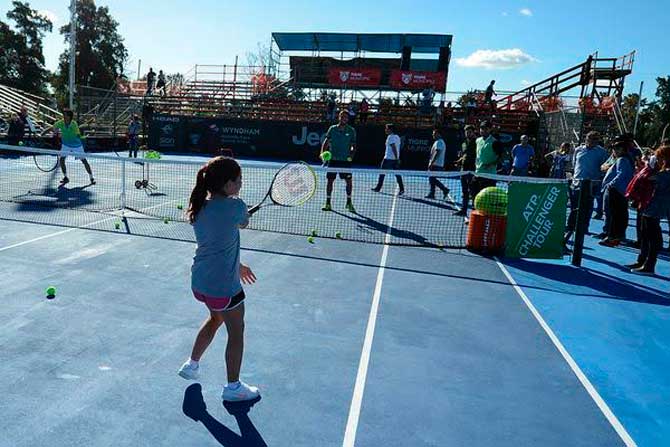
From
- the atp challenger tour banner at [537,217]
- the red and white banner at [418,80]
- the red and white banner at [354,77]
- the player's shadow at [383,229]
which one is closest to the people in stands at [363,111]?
the red and white banner at [418,80]

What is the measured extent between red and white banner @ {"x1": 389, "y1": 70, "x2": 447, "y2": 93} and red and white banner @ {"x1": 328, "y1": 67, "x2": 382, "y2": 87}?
1542mm

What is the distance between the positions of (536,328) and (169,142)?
1021 inches

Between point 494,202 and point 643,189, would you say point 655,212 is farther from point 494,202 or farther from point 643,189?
point 494,202

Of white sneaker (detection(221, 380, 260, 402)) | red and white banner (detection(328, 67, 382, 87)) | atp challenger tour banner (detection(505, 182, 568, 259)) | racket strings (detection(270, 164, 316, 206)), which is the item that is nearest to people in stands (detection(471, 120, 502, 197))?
atp challenger tour banner (detection(505, 182, 568, 259))

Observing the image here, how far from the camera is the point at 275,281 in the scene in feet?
21.8

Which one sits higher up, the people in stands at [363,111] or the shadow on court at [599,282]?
the people in stands at [363,111]

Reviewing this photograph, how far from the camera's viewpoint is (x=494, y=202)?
28.1 feet

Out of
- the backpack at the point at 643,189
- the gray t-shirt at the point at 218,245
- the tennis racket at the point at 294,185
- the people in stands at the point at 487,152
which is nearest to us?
the gray t-shirt at the point at 218,245

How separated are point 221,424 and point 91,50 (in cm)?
6692

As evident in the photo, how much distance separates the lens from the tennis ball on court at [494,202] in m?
8.57

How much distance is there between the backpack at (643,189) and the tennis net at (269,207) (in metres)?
2.77

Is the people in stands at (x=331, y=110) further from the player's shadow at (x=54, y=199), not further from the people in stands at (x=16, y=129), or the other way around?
the player's shadow at (x=54, y=199)

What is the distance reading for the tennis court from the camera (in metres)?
3.55

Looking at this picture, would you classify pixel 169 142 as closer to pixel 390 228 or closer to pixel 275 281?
pixel 390 228
